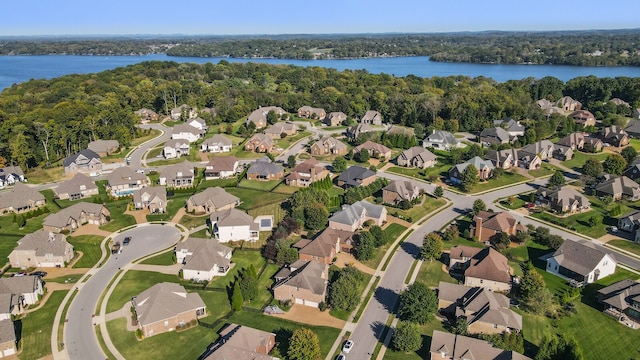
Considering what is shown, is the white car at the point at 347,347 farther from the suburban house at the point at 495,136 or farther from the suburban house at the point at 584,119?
the suburban house at the point at 584,119

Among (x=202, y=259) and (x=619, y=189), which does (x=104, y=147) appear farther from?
(x=619, y=189)

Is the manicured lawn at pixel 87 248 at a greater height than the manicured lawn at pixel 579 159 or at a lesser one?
lesser

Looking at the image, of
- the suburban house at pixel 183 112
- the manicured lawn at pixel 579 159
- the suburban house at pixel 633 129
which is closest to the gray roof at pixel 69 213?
the suburban house at pixel 183 112

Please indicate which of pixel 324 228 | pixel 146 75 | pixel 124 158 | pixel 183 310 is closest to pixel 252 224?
pixel 324 228

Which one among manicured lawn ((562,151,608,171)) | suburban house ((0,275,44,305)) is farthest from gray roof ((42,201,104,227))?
manicured lawn ((562,151,608,171))

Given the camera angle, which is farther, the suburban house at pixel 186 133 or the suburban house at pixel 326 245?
the suburban house at pixel 186 133

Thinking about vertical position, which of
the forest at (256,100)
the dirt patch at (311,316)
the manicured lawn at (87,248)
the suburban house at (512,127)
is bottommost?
the dirt patch at (311,316)

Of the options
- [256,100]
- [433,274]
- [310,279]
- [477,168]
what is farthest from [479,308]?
[256,100]
